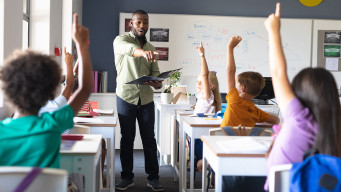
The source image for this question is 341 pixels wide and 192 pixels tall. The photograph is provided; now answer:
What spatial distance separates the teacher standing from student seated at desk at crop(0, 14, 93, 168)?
78.9 inches

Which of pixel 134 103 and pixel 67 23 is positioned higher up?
pixel 67 23

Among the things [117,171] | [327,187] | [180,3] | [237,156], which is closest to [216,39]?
[180,3]

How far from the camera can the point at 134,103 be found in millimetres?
3461

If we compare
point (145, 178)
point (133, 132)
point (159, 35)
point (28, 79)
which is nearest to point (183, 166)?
point (133, 132)

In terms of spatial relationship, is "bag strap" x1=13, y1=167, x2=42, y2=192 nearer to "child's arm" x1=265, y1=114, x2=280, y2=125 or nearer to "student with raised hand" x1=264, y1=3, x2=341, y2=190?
"student with raised hand" x1=264, y1=3, x2=341, y2=190

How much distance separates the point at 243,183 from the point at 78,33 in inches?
48.9

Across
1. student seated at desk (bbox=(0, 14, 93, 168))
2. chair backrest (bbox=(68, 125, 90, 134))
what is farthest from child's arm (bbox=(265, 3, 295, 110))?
chair backrest (bbox=(68, 125, 90, 134))

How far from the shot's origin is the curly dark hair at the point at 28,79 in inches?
52.2

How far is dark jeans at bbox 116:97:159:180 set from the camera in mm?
3469

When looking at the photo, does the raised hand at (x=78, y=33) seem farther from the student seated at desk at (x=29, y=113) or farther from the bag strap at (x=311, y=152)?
the bag strap at (x=311, y=152)

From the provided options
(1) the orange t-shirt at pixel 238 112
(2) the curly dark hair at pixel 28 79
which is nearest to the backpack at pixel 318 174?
(2) the curly dark hair at pixel 28 79

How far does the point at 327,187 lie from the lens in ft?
4.29

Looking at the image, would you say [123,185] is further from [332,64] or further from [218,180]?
[332,64]

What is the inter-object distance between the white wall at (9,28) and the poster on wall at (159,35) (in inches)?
128
